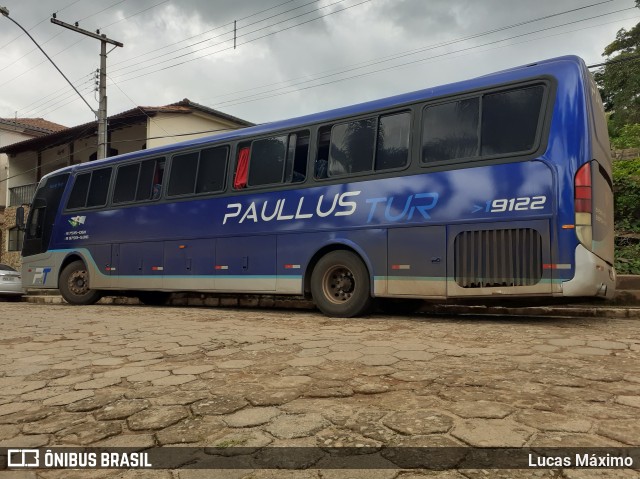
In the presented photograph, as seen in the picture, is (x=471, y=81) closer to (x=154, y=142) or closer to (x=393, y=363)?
A: (x=393, y=363)

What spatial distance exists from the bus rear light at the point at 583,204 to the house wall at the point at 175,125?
610 inches

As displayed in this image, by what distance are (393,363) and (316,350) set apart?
762 millimetres

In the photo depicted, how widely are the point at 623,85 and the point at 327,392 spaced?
29.1 meters

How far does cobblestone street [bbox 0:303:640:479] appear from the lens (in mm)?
1929

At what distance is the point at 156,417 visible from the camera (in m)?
2.22

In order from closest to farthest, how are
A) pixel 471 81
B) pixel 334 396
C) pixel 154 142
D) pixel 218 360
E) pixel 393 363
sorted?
pixel 334 396, pixel 393 363, pixel 218 360, pixel 471 81, pixel 154 142

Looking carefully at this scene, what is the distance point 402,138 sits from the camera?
Result: 5938mm

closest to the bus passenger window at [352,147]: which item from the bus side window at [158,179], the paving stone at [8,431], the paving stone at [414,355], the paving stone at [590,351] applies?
the paving stone at [414,355]

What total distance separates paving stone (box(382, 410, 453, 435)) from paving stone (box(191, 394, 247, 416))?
0.79 meters

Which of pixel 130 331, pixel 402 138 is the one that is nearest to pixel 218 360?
pixel 130 331

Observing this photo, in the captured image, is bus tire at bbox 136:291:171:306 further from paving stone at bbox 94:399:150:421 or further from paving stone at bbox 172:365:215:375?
paving stone at bbox 94:399:150:421

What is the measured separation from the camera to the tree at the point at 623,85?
2303 cm

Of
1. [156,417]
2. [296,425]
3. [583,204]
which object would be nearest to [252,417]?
[296,425]

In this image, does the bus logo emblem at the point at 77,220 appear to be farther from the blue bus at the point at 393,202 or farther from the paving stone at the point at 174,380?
the paving stone at the point at 174,380
